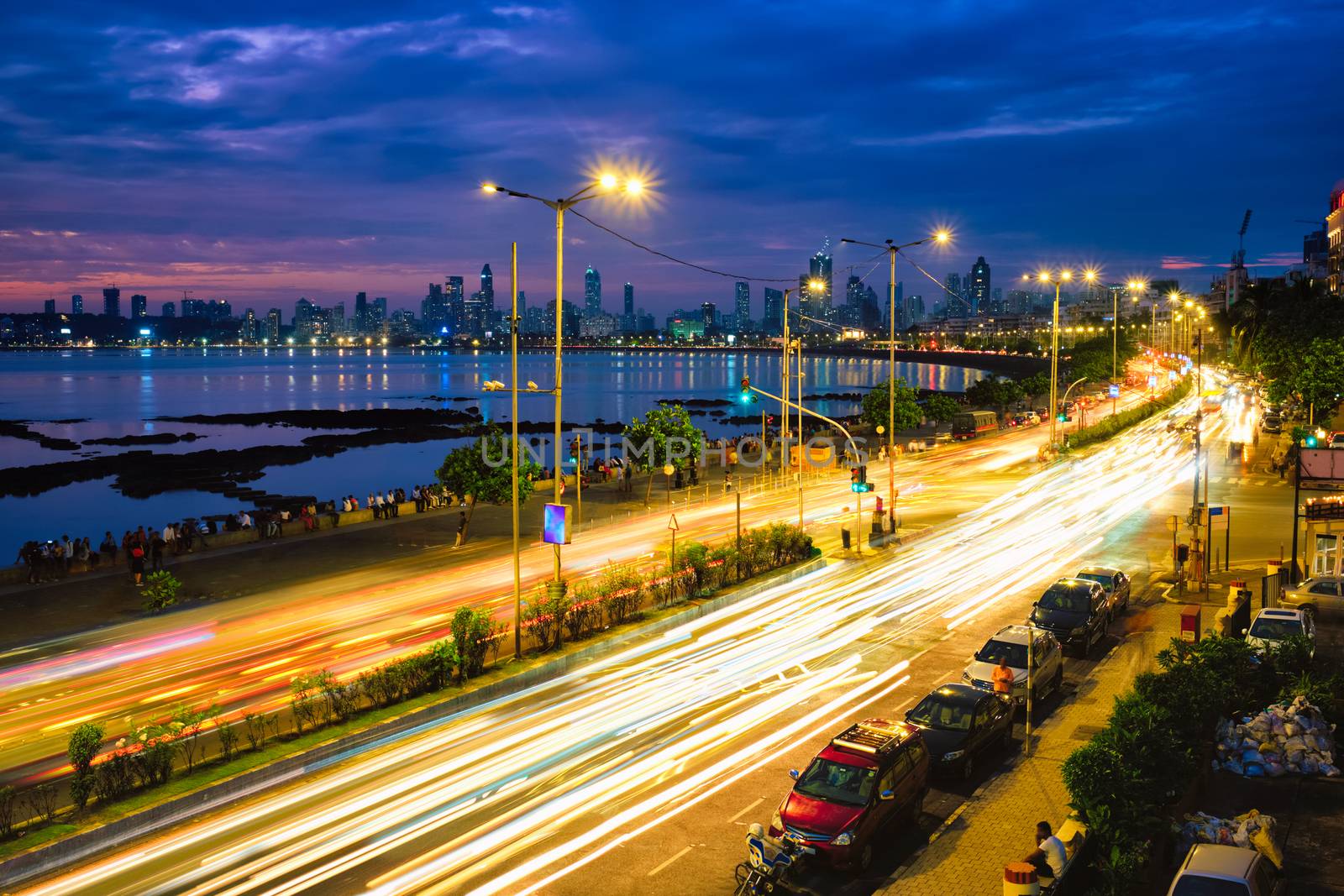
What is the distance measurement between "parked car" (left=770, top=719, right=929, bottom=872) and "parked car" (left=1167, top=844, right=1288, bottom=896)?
361cm

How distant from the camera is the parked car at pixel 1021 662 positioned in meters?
17.8

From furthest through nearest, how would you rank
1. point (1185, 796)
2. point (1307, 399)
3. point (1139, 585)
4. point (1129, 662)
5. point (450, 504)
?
point (450, 504)
point (1307, 399)
point (1139, 585)
point (1129, 662)
point (1185, 796)

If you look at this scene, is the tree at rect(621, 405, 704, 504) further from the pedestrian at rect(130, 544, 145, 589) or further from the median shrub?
the median shrub

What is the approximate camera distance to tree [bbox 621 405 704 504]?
47.0 m

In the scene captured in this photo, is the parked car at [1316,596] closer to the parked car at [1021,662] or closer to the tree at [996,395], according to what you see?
the parked car at [1021,662]

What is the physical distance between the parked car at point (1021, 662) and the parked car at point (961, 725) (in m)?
1.05

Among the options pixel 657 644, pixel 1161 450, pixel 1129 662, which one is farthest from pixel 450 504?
pixel 1161 450

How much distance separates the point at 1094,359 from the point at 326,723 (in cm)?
12768

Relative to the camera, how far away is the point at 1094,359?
420ft

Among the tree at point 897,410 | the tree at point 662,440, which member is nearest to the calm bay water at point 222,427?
the tree at point 897,410

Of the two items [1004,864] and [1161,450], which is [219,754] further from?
[1161,450]

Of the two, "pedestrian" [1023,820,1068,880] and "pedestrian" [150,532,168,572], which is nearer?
"pedestrian" [1023,820,1068,880]

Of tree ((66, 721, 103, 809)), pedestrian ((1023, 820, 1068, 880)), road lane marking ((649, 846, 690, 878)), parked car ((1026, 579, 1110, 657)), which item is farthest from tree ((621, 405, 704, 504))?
pedestrian ((1023, 820, 1068, 880))

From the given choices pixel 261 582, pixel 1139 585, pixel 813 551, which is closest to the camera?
pixel 1139 585
